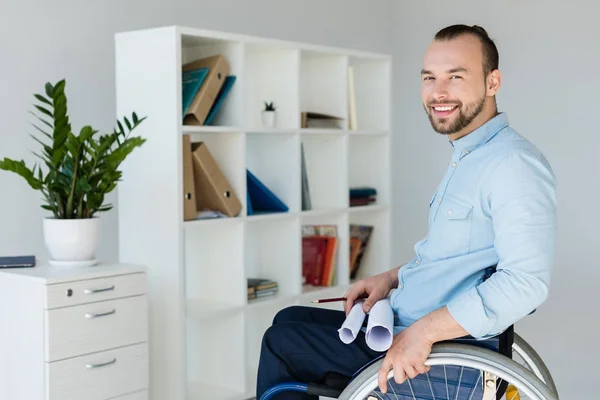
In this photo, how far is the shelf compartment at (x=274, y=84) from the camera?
Result: 388 centimetres

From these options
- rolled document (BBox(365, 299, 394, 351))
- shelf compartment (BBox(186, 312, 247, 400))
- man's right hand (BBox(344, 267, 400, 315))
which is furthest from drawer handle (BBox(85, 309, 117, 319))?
rolled document (BBox(365, 299, 394, 351))

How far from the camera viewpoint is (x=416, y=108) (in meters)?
5.75

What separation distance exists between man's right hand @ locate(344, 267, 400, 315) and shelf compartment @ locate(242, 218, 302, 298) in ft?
4.74

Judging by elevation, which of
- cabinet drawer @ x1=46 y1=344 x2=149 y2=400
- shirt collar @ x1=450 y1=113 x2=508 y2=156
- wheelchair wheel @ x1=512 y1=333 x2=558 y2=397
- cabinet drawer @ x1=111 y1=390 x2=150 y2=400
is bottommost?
cabinet drawer @ x1=111 y1=390 x2=150 y2=400

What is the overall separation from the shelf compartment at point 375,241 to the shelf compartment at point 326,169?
32cm

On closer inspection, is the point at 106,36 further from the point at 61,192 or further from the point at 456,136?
the point at 456,136

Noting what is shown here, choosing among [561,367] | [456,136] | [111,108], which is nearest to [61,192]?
[111,108]

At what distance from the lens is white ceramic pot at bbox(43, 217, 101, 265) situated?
9.82 feet

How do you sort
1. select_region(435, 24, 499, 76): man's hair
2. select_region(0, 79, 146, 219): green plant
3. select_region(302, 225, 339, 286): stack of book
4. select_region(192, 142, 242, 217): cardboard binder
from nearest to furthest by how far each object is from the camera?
select_region(435, 24, 499, 76): man's hair, select_region(0, 79, 146, 219): green plant, select_region(192, 142, 242, 217): cardboard binder, select_region(302, 225, 339, 286): stack of book

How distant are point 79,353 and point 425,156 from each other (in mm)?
3373

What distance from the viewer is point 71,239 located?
300 centimetres

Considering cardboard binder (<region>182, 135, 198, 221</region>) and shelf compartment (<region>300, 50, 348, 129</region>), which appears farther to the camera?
shelf compartment (<region>300, 50, 348, 129</region>)

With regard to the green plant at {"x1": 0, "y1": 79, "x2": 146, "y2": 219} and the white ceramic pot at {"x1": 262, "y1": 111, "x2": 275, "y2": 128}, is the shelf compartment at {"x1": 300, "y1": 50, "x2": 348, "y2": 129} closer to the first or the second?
the white ceramic pot at {"x1": 262, "y1": 111, "x2": 275, "y2": 128}

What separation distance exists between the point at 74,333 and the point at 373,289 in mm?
1077
